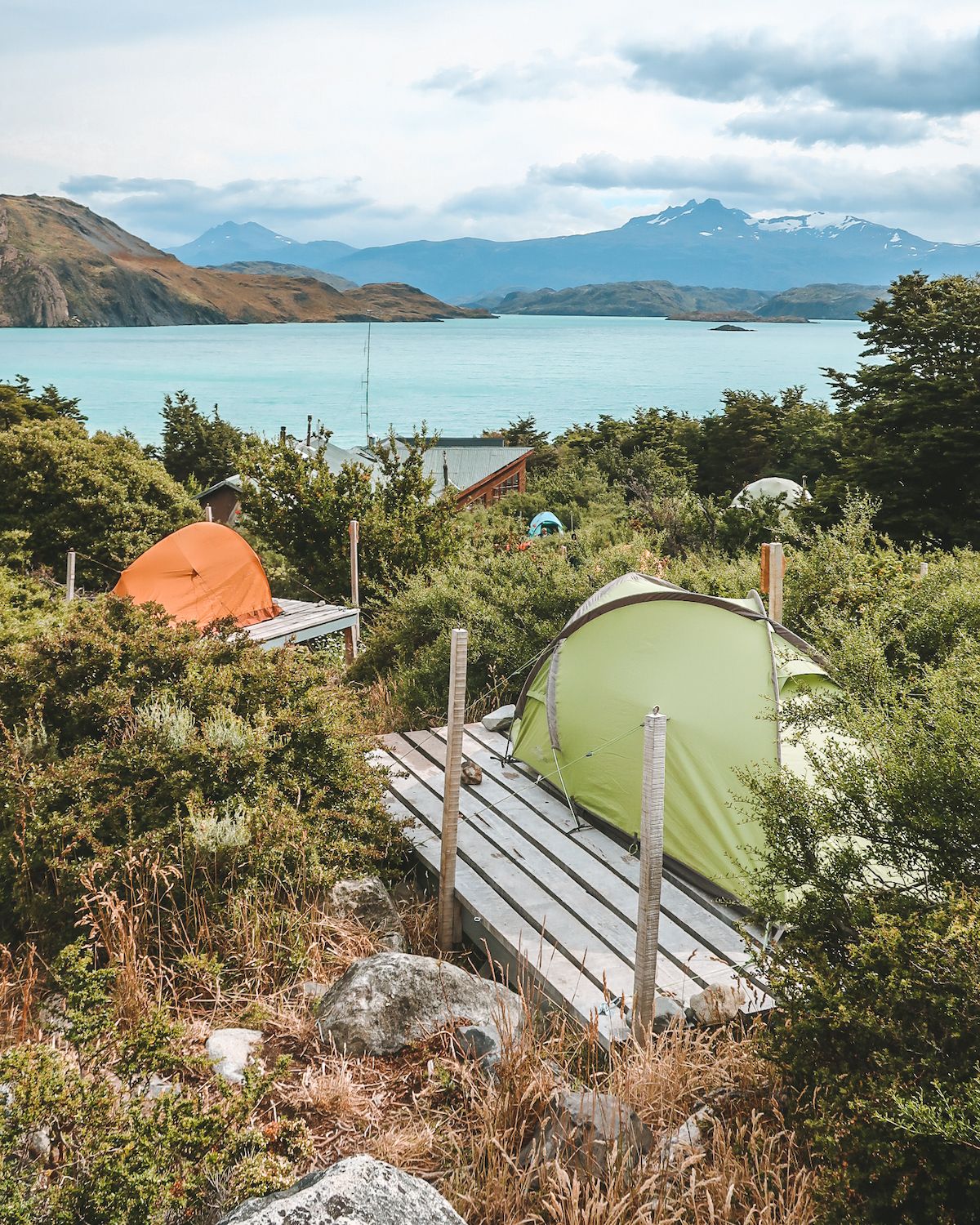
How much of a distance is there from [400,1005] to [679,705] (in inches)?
108

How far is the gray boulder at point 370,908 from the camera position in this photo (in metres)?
4.71

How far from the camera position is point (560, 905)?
16.8ft

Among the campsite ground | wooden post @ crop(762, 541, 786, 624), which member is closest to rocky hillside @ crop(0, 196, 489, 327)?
wooden post @ crop(762, 541, 786, 624)

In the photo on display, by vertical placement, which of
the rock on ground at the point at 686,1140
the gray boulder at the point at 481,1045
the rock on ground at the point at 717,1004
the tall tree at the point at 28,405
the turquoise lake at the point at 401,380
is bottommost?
the rock on ground at the point at 717,1004

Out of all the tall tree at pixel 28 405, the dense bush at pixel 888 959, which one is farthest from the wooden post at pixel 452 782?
the tall tree at pixel 28 405

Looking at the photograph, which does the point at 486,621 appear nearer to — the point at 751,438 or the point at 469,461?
the point at 469,461

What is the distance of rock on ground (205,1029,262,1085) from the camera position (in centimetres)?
334

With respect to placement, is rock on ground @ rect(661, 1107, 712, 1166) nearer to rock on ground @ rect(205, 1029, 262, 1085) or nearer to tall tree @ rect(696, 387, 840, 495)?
rock on ground @ rect(205, 1029, 262, 1085)

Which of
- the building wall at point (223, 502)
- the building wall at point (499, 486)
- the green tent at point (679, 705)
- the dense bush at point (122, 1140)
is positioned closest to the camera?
the dense bush at point (122, 1140)

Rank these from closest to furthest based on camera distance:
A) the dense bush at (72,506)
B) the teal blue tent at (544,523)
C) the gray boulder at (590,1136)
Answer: the gray boulder at (590,1136)
the dense bush at (72,506)
the teal blue tent at (544,523)

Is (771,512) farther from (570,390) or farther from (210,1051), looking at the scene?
(570,390)

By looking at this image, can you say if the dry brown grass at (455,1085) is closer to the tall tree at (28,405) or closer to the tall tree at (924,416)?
the tall tree at (924,416)

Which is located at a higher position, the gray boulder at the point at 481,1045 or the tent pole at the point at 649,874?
the tent pole at the point at 649,874

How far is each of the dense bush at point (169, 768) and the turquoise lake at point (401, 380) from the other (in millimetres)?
69474
